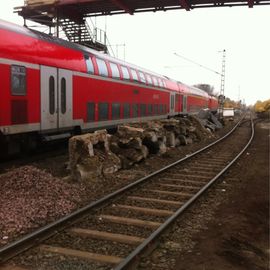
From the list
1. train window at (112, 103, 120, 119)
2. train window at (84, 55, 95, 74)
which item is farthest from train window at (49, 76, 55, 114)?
train window at (112, 103, 120, 119)

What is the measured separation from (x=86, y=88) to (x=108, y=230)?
8.06m

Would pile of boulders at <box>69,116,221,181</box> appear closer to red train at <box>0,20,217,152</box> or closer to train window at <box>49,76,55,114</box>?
red train at <box>0,20,217,152</box>

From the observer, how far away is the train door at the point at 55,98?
11336 millimetres

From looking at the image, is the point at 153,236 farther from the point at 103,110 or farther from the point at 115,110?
the point at 115,110

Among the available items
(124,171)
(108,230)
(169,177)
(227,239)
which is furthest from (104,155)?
(227,239)

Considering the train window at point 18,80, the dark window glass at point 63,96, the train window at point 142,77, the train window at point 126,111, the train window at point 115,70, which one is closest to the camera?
the train window at point 18,80

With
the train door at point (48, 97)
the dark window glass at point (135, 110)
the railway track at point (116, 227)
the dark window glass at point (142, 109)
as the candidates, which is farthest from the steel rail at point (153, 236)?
the dark window glass at point (142, 109)

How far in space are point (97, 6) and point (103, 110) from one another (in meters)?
7.74

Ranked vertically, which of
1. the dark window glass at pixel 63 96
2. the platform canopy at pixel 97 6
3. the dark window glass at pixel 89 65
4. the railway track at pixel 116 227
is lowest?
the railway track at pixel 116 227

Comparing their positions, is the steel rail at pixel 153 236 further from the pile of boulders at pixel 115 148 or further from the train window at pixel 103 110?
the train window at pixel 103 110

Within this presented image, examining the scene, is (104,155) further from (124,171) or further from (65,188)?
(65,188)

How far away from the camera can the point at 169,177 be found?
1097cm

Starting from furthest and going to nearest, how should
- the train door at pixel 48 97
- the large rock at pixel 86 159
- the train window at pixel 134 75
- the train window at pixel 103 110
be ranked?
the train window at pixel 134 75, the train window at pixel 103 110, the train door at pixel 48 97, the large rock at pixel 86 159

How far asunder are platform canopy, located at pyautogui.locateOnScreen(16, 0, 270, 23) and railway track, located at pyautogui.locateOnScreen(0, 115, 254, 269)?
11.2 m
